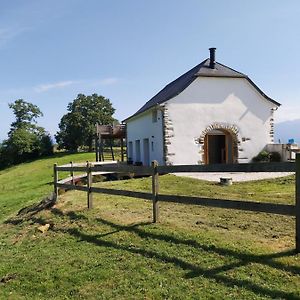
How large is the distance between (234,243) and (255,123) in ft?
59.3

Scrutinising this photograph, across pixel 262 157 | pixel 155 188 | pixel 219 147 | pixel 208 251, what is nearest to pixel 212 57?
pixel 219 147

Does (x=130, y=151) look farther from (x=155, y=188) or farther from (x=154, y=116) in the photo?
(x=155, y=188)

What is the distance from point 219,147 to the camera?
79.3 ft

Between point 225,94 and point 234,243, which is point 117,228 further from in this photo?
point 225,94

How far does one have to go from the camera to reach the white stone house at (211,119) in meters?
21.5

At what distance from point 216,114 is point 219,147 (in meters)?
2.70

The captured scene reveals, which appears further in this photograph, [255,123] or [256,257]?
[255,123]

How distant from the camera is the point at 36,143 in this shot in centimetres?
5834

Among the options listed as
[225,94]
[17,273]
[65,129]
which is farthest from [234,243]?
[65,129]

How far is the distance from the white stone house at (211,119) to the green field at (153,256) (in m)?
12.0

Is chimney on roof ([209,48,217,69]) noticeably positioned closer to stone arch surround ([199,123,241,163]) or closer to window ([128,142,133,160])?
stone arch surround ([199,123,241,163])

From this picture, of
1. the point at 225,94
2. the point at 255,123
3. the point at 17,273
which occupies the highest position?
the point at 225,94

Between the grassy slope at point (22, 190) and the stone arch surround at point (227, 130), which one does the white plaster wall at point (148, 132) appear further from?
the grassy slope at point (22, 190)

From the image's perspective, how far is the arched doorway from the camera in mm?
22953
